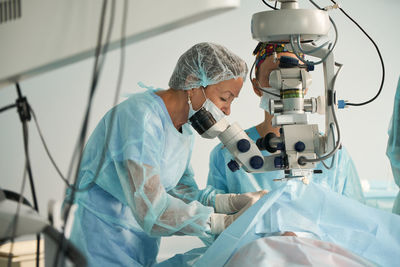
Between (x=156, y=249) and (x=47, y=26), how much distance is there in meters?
1.27

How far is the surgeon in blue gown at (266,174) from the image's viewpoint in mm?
2078

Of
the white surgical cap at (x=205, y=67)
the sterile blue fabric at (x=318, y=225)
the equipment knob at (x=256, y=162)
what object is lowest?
the sterile blue fabric at (x=318, y=225)

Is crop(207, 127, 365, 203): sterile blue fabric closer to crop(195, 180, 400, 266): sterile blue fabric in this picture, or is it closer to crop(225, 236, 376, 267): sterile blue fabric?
crop(195, 180, 400, 266): sterile blue fabric

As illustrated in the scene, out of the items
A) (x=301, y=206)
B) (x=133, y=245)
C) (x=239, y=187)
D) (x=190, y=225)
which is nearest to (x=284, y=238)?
(x=301, y=206)

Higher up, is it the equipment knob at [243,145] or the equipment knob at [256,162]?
the equipment knob at [243,145]

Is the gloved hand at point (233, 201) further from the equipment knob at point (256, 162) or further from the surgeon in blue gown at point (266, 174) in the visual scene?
the equipment knob at point (256, 162)

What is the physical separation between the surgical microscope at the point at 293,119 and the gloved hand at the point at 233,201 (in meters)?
0.35

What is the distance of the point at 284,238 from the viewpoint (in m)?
1.39

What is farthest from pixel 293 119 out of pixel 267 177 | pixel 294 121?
pixel 267 177

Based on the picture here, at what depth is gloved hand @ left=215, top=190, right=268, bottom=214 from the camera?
1.89 meters

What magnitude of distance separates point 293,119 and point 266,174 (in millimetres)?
749

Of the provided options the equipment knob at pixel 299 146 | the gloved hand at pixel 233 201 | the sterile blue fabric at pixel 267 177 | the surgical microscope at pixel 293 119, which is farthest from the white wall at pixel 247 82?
the equipment knob at pixel 299 146

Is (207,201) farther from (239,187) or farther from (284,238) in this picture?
(284,238)

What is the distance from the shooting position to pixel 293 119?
1.46 metres
